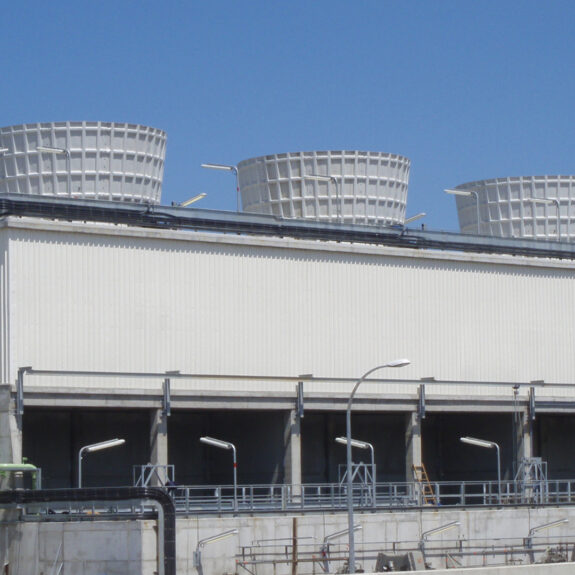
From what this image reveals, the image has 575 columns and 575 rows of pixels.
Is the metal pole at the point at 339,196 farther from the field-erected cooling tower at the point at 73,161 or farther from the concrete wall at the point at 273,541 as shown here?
the concrete wall at the point at 273,541

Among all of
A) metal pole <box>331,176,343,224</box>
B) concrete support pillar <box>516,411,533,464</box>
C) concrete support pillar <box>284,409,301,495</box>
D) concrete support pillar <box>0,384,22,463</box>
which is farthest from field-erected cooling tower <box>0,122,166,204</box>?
concrete support pillar <box>516,411,533,464</box>

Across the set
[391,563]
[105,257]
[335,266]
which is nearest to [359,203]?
[335,266]

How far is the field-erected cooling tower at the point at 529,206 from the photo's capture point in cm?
8809

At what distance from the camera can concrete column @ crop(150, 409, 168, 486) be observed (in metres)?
61.2

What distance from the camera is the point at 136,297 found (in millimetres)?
63156

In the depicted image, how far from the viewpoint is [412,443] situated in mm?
68125

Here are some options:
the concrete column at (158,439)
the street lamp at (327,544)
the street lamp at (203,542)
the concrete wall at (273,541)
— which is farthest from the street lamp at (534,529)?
the concrete column at (158,439)

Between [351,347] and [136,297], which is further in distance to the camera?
[351,347]

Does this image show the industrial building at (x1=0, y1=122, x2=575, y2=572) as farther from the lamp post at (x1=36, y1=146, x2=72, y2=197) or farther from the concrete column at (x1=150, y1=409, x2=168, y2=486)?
the lamp post at (x1=36, y1=146, x2=72, y2=197)

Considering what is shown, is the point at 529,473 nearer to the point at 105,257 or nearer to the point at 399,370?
the point at 399,370

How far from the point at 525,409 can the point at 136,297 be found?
74.6 ft

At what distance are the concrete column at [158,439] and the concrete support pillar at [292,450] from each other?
6.65 metres

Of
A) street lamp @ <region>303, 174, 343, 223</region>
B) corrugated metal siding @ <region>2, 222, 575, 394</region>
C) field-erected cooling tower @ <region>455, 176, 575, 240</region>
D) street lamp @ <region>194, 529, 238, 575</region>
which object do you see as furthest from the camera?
field-erected cooling tower @ <region>455, 176, 575, 240</region>

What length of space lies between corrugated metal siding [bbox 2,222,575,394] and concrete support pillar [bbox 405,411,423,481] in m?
1.92
